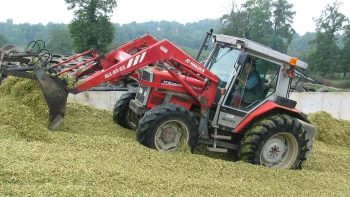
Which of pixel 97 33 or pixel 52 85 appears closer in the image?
pixel 52 85

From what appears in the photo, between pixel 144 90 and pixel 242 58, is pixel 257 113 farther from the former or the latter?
pixel 144 90

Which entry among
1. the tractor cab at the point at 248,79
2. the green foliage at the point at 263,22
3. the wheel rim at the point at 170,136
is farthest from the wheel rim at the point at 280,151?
the green foliage at the point at 263,22

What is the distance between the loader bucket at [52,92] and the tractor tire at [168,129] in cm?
135

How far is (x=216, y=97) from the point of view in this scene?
860cm

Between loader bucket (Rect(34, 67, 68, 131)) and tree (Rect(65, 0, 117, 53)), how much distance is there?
30082 mm

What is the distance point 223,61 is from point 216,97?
731 millimetres

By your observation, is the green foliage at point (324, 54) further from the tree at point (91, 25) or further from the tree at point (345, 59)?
the tree at point (91, 25)

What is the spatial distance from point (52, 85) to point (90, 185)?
275 cm

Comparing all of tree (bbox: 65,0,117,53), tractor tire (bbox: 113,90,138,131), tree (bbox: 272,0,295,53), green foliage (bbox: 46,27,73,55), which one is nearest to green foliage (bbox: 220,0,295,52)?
tree (bbox: 272,0,295,53)

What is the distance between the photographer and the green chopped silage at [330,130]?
12016 mm

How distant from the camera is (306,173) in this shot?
26.8 feet

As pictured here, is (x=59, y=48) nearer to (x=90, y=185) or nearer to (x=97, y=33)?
(x=97, y=33)

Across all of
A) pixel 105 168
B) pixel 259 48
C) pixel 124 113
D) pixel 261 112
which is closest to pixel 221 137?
pixel 261 112

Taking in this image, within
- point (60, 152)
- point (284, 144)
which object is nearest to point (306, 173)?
point (284, 144)
